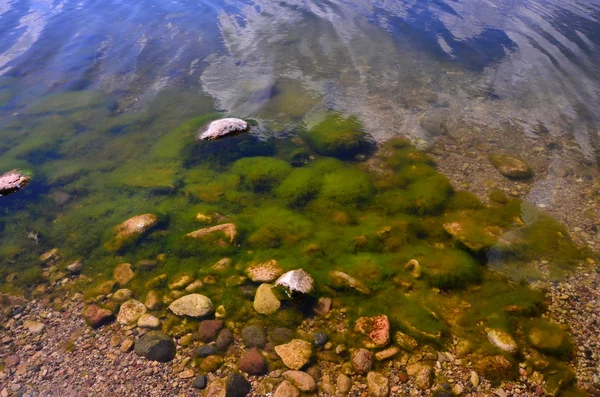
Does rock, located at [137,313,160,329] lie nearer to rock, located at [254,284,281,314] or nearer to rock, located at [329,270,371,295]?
rock, located at [254,284,281,314]

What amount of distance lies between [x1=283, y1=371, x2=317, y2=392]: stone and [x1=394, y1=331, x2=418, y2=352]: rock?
4.07ft

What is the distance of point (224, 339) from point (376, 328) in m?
2.07

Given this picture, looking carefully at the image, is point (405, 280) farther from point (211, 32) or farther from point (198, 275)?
point (211, 32)

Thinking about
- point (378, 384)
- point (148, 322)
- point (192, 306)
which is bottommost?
point (148, 322)

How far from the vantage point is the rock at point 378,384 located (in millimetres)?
4148

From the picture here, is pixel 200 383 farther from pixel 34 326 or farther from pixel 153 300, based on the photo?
pixel 34 326

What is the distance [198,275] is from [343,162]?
13.5ft

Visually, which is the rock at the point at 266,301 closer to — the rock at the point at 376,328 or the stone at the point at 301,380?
the stone at the point at 301,380

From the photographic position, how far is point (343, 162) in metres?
8.17

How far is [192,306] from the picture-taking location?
5242mm

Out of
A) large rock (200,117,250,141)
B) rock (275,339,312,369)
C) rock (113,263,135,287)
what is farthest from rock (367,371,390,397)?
large rock (200,117,250,141)

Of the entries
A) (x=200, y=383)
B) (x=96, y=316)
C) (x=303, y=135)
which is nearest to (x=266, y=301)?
(x=200, y=383)

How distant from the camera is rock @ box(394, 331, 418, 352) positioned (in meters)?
4.64

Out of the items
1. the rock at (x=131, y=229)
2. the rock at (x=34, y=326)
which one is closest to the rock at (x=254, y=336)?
the rock at (x=131, y=229)
